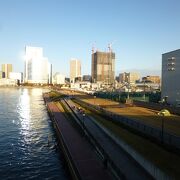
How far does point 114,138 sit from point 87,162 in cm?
704

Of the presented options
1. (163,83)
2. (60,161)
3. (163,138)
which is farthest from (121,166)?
(163,83)

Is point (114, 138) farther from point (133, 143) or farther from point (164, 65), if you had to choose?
point (164, 65)

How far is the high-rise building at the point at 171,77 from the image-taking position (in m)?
77.4

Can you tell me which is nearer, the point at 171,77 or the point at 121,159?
the point at 121,159

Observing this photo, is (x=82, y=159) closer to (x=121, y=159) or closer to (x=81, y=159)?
(x=81, y=159)

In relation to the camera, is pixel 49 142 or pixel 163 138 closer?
pixel 163 138

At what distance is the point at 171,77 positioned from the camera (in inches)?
3206

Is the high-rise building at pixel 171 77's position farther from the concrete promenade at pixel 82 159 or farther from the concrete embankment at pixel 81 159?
the concrete embankment at pixel 81 159

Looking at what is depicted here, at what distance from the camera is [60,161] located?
112 ft

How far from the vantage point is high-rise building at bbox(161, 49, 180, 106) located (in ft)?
254

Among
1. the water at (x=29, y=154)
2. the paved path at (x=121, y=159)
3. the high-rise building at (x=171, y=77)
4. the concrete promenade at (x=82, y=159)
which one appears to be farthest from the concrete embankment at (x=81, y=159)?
the high-rise building at (x=171, y=77)

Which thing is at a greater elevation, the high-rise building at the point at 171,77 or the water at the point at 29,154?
the high-rise building at the point at 171,77

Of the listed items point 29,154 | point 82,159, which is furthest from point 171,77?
point 82,159

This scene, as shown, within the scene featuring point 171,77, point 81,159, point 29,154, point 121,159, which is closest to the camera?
point 121,159
